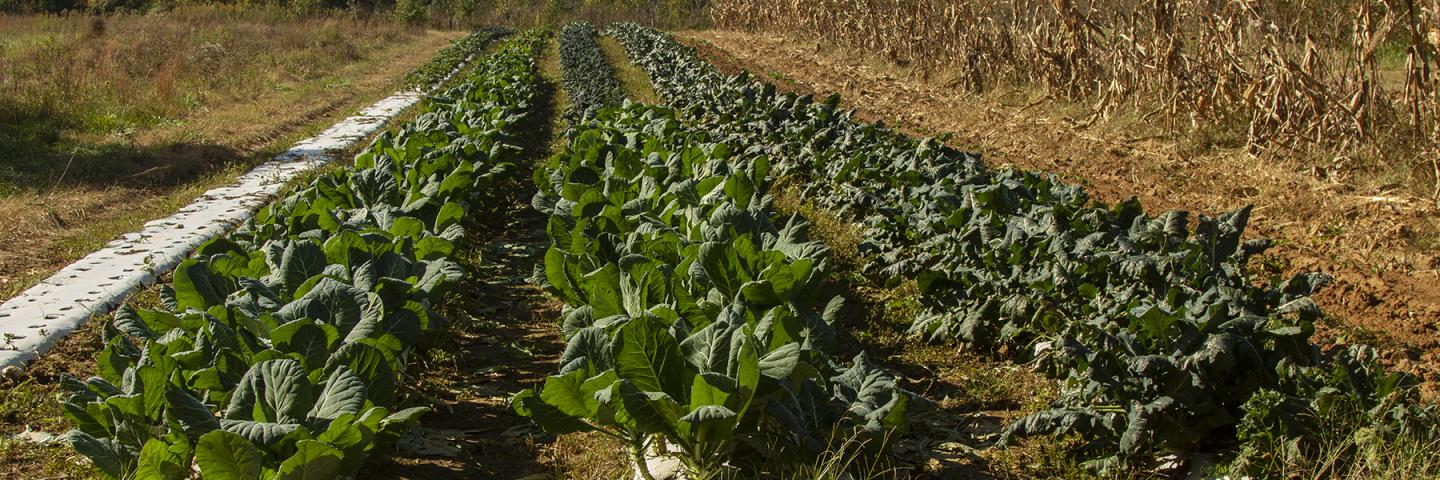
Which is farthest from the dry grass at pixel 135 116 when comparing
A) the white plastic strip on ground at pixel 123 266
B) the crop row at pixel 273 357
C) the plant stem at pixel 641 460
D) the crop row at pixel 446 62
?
the plant stem at pixel 641 460

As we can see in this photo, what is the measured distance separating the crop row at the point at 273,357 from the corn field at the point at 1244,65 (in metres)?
6.87

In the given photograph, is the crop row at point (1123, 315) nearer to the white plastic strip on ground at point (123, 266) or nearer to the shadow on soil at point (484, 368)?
the shadow on soil at point (484, 368)

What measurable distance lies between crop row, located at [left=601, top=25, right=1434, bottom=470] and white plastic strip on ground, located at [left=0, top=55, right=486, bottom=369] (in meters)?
4.32

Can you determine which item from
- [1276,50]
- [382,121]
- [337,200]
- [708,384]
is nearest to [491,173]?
[337,200]

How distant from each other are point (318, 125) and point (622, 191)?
873 cm

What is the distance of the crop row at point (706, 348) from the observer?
3428 mm

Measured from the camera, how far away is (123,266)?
683 centimetres

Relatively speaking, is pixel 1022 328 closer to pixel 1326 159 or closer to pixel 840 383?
pixel 840 383

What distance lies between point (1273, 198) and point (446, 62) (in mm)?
19695

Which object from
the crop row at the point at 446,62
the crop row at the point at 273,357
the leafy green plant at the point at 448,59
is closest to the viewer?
the crop row at the point at 273,357

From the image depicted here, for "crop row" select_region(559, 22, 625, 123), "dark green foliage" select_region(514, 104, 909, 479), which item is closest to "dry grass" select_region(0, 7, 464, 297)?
"crop row" select_region(559, 22, 625, 123)

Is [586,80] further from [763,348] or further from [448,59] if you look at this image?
[763,348]

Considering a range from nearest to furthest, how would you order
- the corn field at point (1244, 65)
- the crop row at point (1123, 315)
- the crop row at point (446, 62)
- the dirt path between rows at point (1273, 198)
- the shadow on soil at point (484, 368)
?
1. the crop row at point (1123, 315)
2. the shadow on soil at point (484, 368)
3. the dirt path between rows at point (1273, 198)
4. the corn field at point (1244, 65)
5. the crop row at point (446, 62)

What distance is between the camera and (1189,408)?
3613 millimetres
